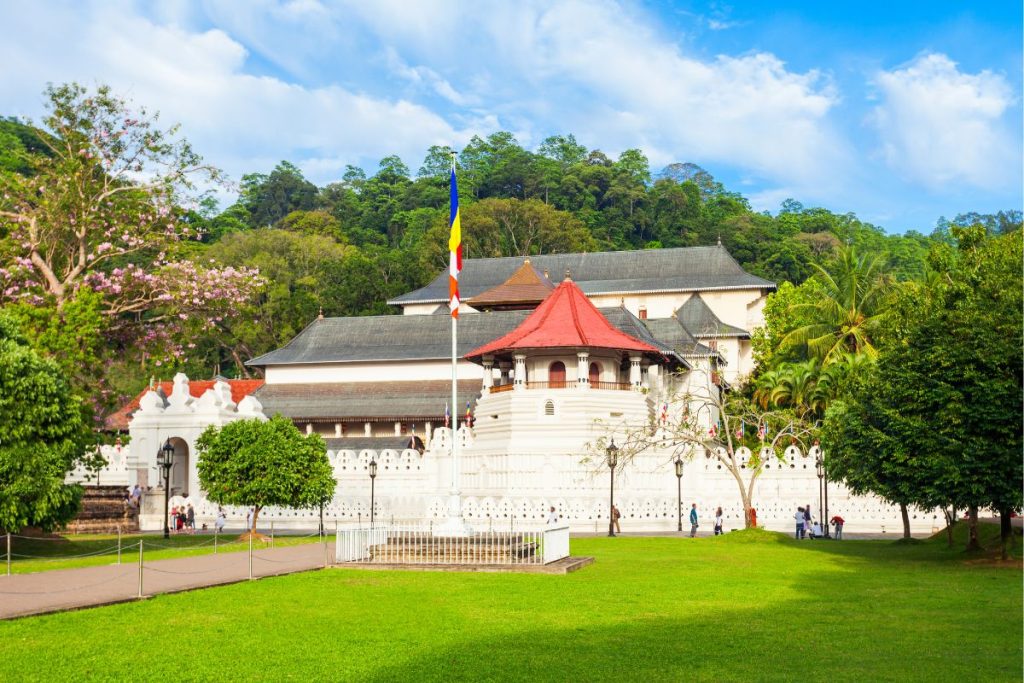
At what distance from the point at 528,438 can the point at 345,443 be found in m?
10.2

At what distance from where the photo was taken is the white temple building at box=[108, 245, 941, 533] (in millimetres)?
40188

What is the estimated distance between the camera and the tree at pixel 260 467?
34281 mm

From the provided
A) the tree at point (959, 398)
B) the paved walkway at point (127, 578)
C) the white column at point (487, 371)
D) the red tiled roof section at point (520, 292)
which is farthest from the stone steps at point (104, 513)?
the red tiled roof section at point (520, 292)

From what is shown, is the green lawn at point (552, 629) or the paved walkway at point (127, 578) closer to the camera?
the green lawn at point (552, 629)

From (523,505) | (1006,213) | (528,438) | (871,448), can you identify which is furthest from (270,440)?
(1006,213)

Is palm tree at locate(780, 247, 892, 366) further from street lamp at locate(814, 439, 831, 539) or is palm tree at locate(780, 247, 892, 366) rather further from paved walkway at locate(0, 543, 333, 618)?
paved walkway at locate(0, 543, 333, 618)

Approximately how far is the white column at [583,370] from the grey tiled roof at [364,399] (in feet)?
28.4

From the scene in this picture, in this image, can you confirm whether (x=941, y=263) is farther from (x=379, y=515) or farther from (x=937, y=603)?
(x=379, y=515)

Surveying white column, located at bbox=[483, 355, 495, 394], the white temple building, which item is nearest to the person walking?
the white temple building

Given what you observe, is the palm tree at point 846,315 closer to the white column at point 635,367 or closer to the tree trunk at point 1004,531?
the white column at point 635,367

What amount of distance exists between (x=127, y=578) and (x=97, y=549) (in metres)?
9.36

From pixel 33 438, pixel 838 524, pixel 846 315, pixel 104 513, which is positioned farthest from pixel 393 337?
pixel 33 438

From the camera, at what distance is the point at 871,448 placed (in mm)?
25109

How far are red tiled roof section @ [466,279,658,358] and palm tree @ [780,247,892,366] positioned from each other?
12.8m
